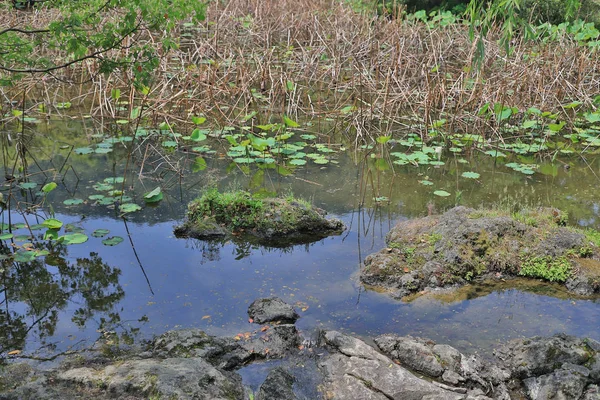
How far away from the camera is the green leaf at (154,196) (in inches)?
217

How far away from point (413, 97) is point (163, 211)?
414cm

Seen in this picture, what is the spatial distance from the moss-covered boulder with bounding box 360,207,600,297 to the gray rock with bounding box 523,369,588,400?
3.79 feet

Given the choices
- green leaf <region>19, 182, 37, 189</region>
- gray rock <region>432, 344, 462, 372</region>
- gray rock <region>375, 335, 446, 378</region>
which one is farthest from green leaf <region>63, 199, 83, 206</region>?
gray rock <region>432, 344, 462, 372</region>

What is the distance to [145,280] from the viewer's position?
4.29 meters

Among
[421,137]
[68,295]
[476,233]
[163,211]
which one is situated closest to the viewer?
[68,295]

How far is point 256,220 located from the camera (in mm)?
5047

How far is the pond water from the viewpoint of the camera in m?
3.76

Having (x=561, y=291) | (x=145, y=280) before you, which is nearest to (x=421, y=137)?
(x=561, y=291)

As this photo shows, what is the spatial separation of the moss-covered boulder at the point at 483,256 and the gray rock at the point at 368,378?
3.04ft

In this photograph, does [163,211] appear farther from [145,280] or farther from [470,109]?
[470,109]

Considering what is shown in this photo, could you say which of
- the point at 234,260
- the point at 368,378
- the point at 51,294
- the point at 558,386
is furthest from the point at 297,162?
the point at 558,386

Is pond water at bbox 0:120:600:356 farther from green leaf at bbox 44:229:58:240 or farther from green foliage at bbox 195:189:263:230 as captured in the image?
green foliage at bbox 195:189:263:230

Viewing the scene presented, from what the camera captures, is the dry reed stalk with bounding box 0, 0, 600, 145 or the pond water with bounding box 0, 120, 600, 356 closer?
the pond water with bounding box 0, 120, 600, 356

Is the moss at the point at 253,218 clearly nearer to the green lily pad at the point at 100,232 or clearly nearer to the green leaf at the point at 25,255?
the green lily pad at the point at 100,232
